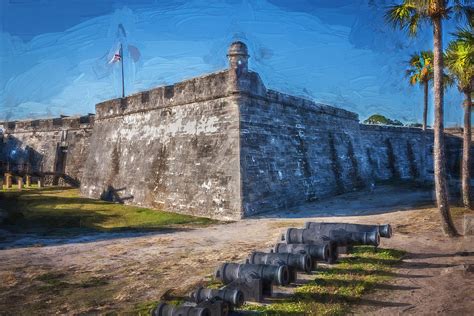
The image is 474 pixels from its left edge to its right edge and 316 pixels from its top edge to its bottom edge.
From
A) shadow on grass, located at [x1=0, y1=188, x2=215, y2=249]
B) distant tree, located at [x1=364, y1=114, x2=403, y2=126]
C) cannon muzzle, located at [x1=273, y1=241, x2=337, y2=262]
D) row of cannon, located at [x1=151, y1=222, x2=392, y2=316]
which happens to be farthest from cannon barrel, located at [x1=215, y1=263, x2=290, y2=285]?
distant tree, located at [x1=364, y1=114, x2=403, y2=126]

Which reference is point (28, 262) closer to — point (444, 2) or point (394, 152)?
point (444, 2)

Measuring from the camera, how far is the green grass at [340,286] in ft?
15.0

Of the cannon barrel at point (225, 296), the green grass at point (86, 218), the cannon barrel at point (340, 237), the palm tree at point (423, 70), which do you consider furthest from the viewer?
the palm tree at point (423, 70)

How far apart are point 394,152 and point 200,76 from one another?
2027cm

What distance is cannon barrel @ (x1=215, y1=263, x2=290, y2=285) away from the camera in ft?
16.2

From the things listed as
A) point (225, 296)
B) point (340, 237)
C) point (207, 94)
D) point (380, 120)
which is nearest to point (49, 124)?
point (207, 94)

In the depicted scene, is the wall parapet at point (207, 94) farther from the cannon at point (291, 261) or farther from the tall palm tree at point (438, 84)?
the cannon at point (291, 261)

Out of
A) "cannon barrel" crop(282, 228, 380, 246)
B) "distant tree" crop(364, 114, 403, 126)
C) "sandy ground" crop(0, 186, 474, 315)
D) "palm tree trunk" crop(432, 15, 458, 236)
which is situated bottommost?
"sandy ground" crop(0, 186, 474, 315)

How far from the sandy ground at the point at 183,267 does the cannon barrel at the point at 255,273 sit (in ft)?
2.72

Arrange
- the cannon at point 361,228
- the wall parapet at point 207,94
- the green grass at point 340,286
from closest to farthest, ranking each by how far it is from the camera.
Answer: the green grass at point 340,286 < the cannon at point 361,228 < the wall parapet at point 207,94

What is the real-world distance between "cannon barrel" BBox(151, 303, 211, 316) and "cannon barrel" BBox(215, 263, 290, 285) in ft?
4.20

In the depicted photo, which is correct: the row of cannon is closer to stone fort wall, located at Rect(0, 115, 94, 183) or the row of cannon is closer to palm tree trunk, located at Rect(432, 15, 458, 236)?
palm tree trunk, located at Rect(432, 15, 458, 236)

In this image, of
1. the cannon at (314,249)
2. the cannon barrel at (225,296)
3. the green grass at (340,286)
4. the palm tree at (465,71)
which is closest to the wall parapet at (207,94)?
the palm tree at (465,71)

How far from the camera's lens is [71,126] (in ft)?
88.8
